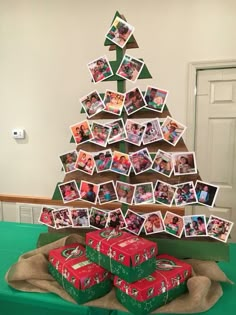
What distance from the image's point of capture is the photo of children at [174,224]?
44.2 inches

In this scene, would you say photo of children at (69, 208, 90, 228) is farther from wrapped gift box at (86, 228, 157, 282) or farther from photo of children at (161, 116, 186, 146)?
photo of children at (161, 116, 186, 146)

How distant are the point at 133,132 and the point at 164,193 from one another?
29cm

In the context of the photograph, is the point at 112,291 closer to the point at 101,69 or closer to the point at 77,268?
the point at 77,268

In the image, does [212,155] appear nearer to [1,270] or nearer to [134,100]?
[134,100]

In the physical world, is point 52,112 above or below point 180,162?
above

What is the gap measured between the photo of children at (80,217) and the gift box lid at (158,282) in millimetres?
350

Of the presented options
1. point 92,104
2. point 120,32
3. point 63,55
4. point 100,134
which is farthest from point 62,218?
point 63,55

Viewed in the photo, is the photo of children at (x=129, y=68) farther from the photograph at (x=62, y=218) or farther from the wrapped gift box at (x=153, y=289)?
the wrapped gift box at (x=153, y=289)

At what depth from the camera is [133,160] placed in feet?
3.74

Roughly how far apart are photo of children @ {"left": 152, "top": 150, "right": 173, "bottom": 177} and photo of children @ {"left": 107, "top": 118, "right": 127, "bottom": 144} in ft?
0.53

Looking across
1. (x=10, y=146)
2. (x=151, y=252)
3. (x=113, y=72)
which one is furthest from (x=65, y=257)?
(x=10, y=146)

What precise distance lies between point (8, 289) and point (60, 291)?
0.21 metres

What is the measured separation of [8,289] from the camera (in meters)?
1.00

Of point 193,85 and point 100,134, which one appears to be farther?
point 193,85
